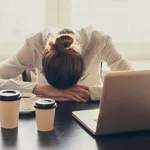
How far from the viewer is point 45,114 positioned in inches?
56.8

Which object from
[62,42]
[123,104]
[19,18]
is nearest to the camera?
[123,104]

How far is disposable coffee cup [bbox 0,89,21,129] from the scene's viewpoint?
1.45 m

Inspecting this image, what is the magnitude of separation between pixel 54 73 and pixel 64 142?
19.8 inches

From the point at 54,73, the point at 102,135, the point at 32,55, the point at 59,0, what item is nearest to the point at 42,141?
the point at 102,135

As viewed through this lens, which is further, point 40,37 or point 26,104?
point 40,37

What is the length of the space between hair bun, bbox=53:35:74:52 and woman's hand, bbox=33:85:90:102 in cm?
24

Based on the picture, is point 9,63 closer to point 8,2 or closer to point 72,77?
point 72,77

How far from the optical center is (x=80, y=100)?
191cm

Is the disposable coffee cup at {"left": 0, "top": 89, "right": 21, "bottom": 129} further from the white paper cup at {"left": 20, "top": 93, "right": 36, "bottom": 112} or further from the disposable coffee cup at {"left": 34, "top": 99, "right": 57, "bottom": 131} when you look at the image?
the white paper cup at {"left": 20, "top": 93, "right": 36, "bottom": 112}

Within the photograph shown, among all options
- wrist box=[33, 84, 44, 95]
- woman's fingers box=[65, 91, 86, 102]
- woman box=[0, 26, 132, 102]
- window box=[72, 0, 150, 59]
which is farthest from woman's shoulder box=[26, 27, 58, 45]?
window box=[72, 0, 150, 59]

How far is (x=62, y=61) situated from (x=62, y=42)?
0.38 ft

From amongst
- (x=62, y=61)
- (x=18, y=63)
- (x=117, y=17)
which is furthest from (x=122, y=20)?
(x=62, y=61)

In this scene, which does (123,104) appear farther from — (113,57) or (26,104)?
(113,57)

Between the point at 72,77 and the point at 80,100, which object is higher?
the point at 72,77
